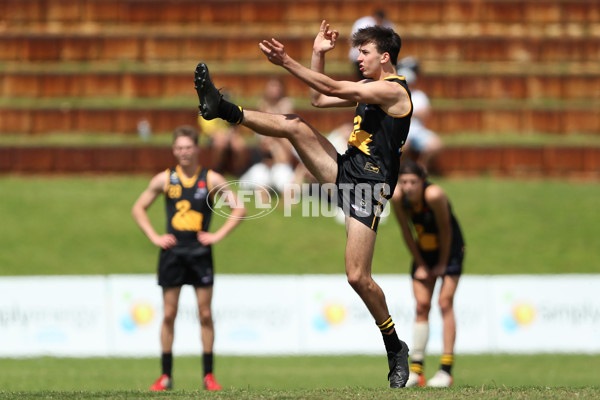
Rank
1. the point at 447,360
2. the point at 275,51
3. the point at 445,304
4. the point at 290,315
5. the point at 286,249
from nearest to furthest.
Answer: the point at 275,51 < the point at 447,360 < the point at 445,304 < the point at 290,315 < the point at 286,249

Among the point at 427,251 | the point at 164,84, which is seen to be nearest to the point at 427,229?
the point at 427,251

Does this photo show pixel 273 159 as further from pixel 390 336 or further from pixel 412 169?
pixel 390 336

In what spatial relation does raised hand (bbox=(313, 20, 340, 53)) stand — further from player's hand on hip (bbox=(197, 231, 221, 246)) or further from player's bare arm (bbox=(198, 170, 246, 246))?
player's hand on hip (bbox=(197, 231, 221, 246))

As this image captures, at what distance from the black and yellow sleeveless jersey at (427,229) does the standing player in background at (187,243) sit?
1.70 meters

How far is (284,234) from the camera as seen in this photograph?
1508cm

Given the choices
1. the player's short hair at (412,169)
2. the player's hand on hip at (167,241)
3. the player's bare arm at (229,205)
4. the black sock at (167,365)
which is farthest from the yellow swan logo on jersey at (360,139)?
the black sock at (167,365)

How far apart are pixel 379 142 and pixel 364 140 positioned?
121mm

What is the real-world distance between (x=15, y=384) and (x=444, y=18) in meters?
13.0

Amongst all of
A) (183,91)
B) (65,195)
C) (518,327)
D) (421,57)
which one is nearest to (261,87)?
(183,91)

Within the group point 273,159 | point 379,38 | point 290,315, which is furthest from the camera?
point 273,159

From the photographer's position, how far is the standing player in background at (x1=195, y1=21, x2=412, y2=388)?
22.9 feet

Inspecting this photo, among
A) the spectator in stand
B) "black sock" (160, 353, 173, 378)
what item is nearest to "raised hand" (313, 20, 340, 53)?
"black sock" (160, 353, 173, 378)

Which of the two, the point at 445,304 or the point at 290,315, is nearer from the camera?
the point at 445,304

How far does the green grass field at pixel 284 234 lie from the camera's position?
1409 centimetres
